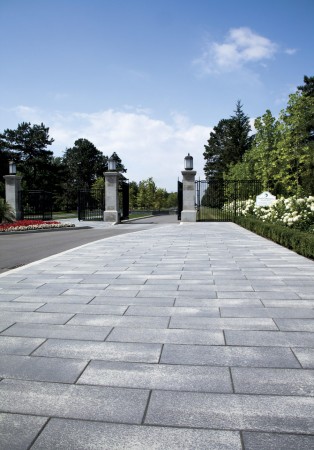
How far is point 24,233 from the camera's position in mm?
18125

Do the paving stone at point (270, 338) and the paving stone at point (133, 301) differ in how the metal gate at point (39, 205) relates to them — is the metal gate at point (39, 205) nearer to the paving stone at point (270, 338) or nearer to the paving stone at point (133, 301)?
the paving stone at point (133, 301)

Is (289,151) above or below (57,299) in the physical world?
above

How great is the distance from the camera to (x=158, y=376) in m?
2.83

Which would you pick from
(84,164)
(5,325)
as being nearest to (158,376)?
(5,325)

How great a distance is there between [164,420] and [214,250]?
7.76 m

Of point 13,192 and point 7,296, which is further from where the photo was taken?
point 13,192

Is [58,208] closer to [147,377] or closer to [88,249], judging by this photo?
[88,249]

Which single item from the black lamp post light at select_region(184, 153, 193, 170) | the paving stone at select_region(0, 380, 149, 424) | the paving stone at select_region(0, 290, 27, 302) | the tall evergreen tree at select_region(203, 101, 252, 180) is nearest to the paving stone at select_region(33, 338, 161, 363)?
the paving stone at select_region(0, 380, 149, 424)

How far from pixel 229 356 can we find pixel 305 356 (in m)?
0.67

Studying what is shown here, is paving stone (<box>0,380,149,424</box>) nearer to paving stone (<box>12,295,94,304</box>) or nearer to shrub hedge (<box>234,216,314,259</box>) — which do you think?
paving stone (<box>12,295,94,304</box>)

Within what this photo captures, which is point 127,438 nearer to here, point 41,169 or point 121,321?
point 121,321

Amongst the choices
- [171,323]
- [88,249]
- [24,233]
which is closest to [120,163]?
[24,233]

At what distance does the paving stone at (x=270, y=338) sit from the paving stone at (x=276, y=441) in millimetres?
1357

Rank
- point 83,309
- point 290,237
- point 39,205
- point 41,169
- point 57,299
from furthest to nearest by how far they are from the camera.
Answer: point 41,169 < point 39,205 < point 290,237 < point 57,299 < point 83,309
